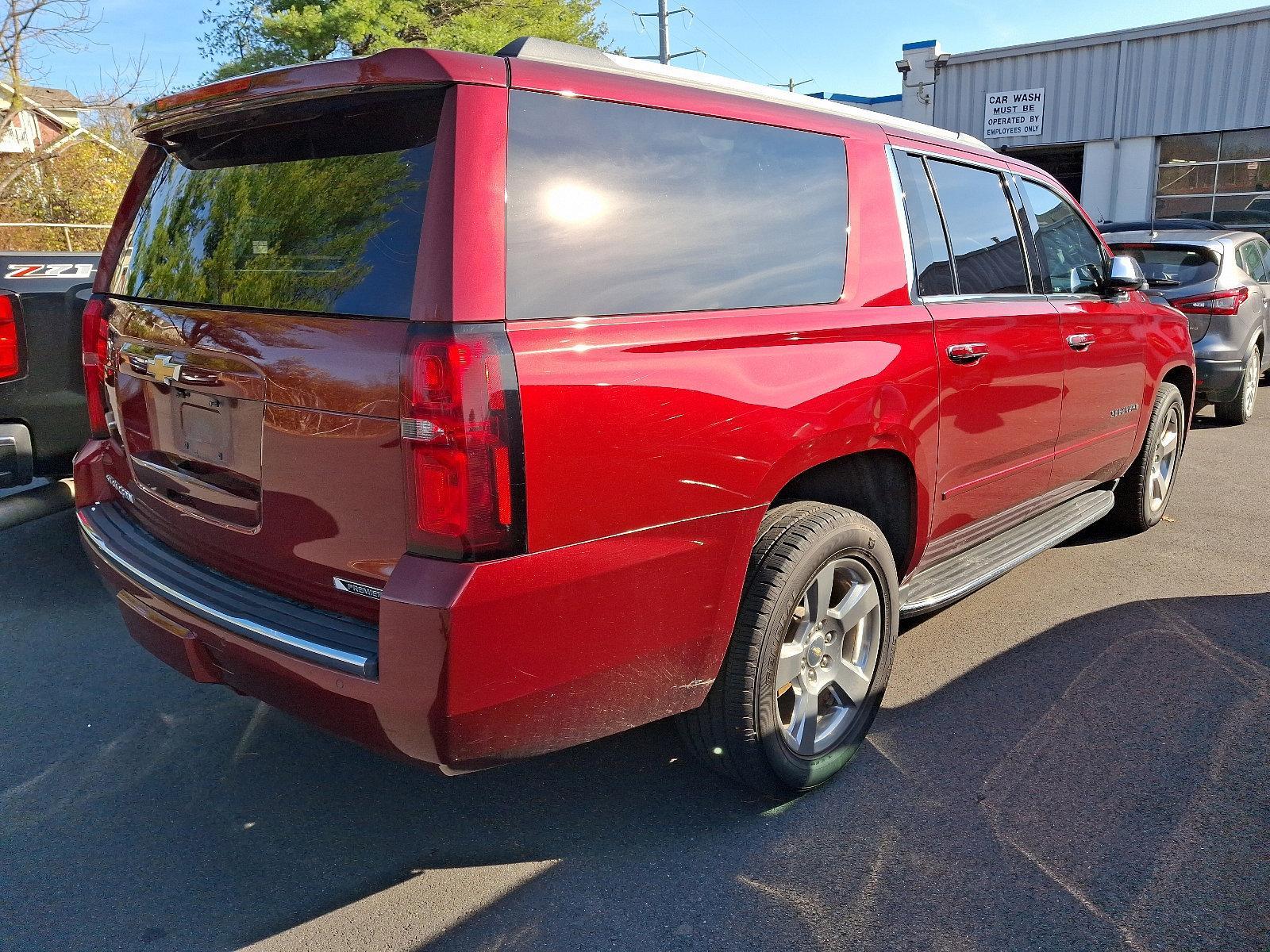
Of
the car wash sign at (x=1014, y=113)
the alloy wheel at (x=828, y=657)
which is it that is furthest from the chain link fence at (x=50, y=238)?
the alloy wheel at (x=828, y=657)

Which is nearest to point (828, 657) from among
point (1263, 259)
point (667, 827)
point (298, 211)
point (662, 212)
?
point (667, 827)

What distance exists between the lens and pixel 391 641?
209cm

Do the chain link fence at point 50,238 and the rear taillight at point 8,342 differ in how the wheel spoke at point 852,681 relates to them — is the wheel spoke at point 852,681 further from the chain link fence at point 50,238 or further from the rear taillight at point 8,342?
the chain link fence at point 50,238

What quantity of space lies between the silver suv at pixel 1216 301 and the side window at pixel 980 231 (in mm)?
4976

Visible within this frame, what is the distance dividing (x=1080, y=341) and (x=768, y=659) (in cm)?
236

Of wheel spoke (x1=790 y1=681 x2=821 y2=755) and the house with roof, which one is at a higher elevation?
the house with roof

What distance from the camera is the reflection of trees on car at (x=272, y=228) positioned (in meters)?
2.24

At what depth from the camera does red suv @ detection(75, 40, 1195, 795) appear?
2082 millimetres

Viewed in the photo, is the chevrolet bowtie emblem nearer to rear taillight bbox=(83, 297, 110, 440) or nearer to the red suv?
the red suv

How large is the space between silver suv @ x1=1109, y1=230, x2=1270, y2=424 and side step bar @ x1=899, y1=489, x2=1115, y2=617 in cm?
433

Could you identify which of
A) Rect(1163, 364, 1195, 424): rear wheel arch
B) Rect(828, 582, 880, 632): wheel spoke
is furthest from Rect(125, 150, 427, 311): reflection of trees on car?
Rect(1163, 364, 1195, 424): rear wheel arch

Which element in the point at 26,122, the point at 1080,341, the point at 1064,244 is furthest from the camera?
the point at 26,122

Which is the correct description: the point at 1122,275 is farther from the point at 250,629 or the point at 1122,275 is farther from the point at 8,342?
the point at 8,342

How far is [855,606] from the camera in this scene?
3049 mm
